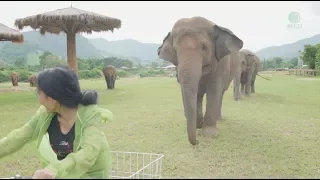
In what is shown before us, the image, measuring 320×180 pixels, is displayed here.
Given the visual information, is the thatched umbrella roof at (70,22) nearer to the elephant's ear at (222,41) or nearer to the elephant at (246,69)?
the elephant at (246,69)

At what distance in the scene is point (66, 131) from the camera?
7.17 feet

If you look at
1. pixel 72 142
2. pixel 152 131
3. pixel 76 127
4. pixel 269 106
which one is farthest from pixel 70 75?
pixel 269 106

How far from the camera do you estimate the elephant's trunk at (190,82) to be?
4352mm

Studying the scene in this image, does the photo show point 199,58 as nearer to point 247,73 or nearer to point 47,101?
point 47,101

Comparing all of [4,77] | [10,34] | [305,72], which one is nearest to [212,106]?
[10,34]

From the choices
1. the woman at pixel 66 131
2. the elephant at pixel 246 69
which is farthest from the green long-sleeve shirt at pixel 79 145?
the elephant at pixel 246 69

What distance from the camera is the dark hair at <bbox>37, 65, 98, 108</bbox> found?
1920mm

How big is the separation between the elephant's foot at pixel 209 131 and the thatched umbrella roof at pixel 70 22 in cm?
736

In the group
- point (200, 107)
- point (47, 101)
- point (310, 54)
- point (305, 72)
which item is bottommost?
point (200, 107)

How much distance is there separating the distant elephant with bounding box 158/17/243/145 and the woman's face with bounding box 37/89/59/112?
2490 mm

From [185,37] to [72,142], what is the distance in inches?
A: 112

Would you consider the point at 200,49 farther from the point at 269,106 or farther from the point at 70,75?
the point at 269,106

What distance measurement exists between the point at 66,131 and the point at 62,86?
1.20ft

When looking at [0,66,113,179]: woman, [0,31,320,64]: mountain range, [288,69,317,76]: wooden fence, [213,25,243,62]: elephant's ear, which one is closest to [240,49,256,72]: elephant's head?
[213,25,243,62]: elephant's ear
